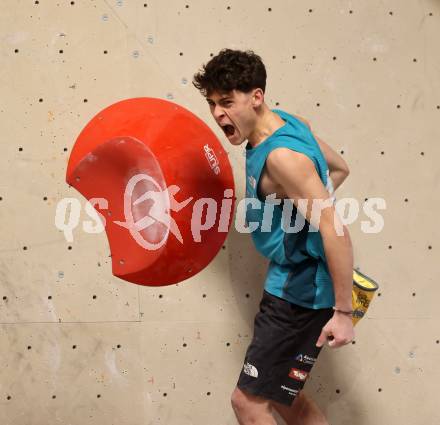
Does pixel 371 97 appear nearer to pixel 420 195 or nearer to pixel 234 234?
pixel 420 195

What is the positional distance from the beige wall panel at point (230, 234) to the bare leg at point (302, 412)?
0.18 metres

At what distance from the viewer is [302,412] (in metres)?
1.62

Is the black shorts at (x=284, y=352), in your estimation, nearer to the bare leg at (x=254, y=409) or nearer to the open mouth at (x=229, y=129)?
the bare leg at (x=254, y=409)

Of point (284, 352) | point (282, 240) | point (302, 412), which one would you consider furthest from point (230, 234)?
point (302, 412)

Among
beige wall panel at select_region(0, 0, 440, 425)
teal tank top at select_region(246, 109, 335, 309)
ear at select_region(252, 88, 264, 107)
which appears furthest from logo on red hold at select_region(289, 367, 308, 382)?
ear at select_region(252, 88, 264, 107)

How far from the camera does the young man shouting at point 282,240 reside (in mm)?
1239

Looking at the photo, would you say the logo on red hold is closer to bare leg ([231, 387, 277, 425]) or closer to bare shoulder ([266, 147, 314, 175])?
bare leg ([231, 387, 277, 425])

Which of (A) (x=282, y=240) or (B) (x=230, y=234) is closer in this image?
(A) (x=282, y=240)

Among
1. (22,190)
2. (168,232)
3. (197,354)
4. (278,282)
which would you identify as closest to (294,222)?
(278,282)

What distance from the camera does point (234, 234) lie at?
1.72 m

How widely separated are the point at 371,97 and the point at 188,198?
77 cm

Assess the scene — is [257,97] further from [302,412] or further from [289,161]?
[302,412]

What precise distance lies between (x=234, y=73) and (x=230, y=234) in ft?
1.86

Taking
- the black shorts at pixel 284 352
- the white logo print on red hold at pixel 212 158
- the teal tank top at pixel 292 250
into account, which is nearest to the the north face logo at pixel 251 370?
the black shorts at pixel 284 352
